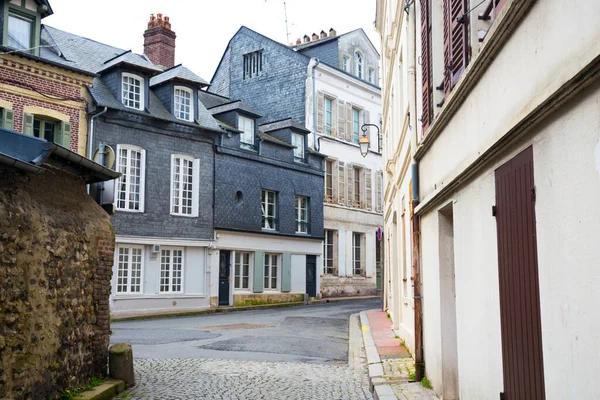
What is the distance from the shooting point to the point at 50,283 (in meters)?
6.44

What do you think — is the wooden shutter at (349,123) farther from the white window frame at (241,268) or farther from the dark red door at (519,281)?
the dark red door at (519,281)

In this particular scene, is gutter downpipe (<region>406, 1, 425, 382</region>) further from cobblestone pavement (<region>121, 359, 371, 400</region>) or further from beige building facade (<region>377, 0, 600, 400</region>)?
cobblestone pavement (<region>121, 359, 371, 400</region>)

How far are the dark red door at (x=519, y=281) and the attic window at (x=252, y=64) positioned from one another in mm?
30138

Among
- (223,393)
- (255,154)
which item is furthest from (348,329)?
(255,154)

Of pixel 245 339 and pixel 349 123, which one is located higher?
pixel 349 123

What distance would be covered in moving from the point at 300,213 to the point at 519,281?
1010 inches

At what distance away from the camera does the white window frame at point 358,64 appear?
116ft

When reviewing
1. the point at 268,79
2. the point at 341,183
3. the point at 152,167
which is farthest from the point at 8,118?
the point at 341,183

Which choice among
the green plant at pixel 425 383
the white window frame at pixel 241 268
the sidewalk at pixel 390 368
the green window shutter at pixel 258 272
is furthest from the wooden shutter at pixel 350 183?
the green plant at pixel 425 383

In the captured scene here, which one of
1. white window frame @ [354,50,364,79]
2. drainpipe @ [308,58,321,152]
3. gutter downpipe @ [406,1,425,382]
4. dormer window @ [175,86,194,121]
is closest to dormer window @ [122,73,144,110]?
dormer window @ [175,86,194,121]

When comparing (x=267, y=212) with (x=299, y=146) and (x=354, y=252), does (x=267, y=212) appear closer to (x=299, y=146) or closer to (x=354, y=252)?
(x=299, y=146)

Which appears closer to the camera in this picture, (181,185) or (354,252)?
(181,185)

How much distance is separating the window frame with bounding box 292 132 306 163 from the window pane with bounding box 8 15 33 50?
43.8 feet

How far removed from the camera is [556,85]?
331cm
